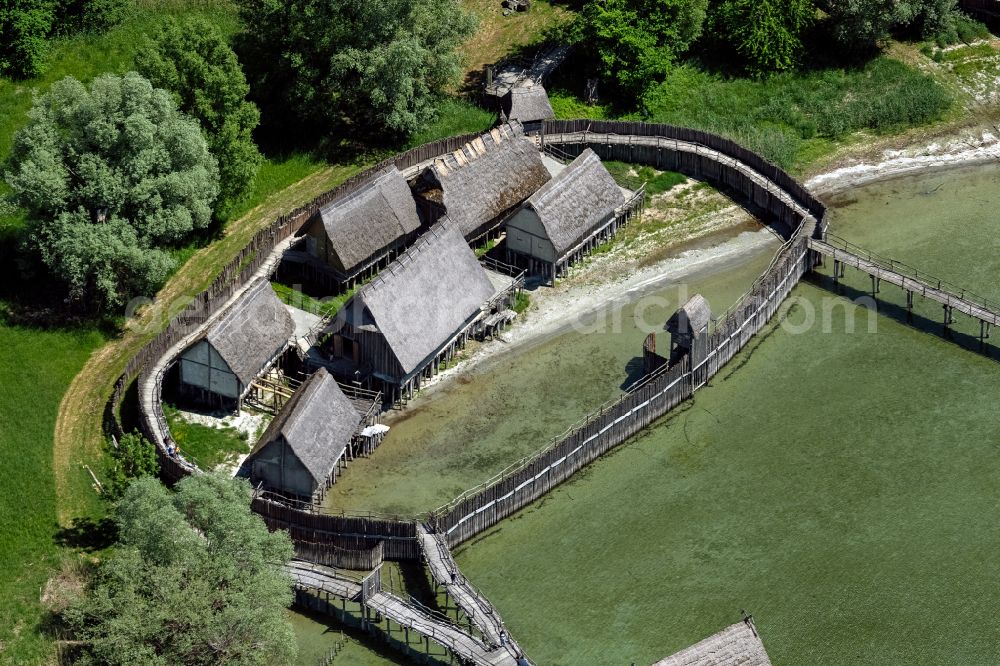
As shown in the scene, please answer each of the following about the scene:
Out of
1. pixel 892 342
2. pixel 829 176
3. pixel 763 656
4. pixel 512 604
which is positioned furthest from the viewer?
pixel 829 176

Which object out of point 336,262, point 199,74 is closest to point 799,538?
point 336,262

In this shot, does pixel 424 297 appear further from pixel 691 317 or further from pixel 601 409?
pixel 691 317

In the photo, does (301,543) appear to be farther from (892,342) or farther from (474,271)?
(892,342)

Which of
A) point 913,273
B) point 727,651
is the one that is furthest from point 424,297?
point 913,273

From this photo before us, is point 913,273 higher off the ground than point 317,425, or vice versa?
point 317,425

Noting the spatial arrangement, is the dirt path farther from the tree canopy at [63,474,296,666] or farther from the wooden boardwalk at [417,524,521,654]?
the wooden boardwalk at [417,524,521,654]

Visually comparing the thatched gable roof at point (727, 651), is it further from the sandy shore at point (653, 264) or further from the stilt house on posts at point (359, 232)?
the stilt house on posts at point (359, 232)
